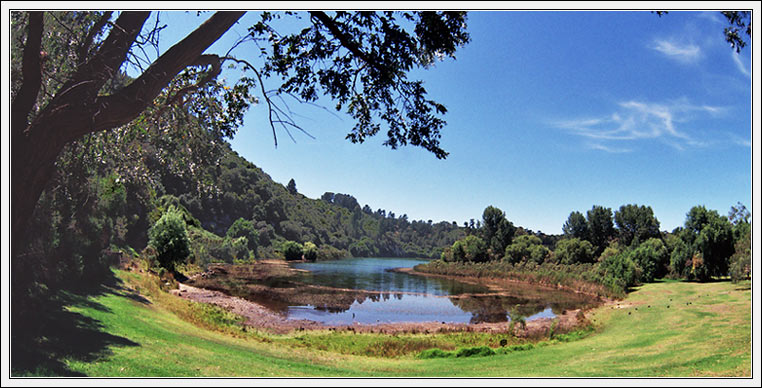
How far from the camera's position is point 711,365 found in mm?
7621

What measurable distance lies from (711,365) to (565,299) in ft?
96.1

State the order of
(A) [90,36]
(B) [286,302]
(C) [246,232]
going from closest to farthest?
(A) [90,36] < (B) [286,302] < (C) [246,232]

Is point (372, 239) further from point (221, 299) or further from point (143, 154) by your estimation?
point (143, 154)

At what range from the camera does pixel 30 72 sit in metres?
6.52

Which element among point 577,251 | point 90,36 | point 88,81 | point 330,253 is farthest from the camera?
point 330,253

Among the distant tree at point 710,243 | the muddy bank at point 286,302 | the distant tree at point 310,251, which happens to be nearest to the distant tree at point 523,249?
the muddy bank at point 286,302

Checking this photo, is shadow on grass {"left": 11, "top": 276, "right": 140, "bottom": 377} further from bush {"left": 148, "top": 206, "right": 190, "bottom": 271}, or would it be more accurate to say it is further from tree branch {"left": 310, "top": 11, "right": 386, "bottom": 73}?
bush {"left": 148, "top": 206, "right": 190, "bottom": 271}

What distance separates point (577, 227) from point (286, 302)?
41.8 metres

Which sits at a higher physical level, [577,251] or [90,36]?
[90,36]

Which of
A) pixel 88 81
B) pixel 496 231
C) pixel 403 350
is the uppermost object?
pixel 496 231

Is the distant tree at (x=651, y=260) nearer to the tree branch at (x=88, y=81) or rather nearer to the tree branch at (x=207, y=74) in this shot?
the tree branch at (x=207, y=74)

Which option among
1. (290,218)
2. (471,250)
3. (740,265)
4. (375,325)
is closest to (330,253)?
(290,218)

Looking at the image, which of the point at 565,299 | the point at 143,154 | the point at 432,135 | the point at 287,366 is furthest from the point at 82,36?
the point at 565,299

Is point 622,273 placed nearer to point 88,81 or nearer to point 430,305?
point 430,305
